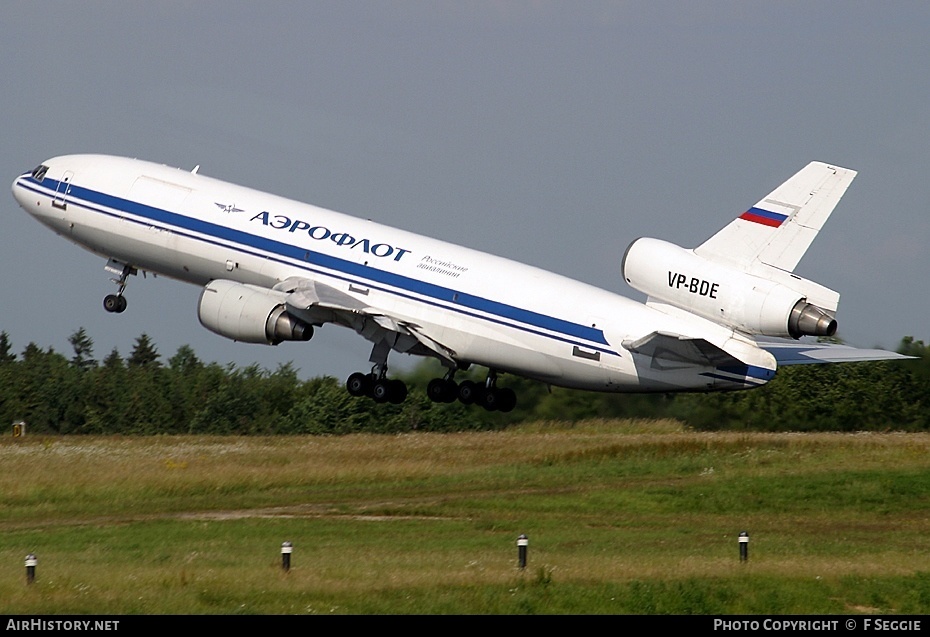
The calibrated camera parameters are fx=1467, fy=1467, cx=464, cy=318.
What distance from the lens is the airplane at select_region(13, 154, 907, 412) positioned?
121ft

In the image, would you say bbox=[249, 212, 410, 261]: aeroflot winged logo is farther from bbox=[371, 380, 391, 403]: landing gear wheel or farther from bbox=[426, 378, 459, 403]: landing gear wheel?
bbox=[426, 378, 459, 403]: landing gear wheel

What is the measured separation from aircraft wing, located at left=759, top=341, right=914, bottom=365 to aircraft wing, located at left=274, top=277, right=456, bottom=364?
9.12 m

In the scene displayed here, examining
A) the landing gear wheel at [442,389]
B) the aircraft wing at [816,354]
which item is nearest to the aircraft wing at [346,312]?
the landing gear wheel at [442,389]

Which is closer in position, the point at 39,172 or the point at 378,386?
the point at 378,386

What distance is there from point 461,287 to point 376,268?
275 cm

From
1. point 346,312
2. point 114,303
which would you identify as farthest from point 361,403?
point 346,312

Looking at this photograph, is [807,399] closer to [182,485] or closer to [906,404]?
[906,404]

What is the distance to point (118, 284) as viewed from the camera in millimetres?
48281

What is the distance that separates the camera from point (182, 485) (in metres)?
52.5

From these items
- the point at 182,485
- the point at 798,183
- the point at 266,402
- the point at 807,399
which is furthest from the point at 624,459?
the point at 266,402

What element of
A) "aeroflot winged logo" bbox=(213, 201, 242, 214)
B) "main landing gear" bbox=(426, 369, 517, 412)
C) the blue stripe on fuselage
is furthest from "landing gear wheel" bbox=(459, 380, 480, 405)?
"aeroflot winged logo" bbox=(213, 201, 242, 214)

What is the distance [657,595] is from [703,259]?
37.3ft

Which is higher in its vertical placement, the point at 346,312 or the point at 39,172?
the point at 39,172

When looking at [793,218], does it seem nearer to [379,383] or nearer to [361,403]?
[379,383]
